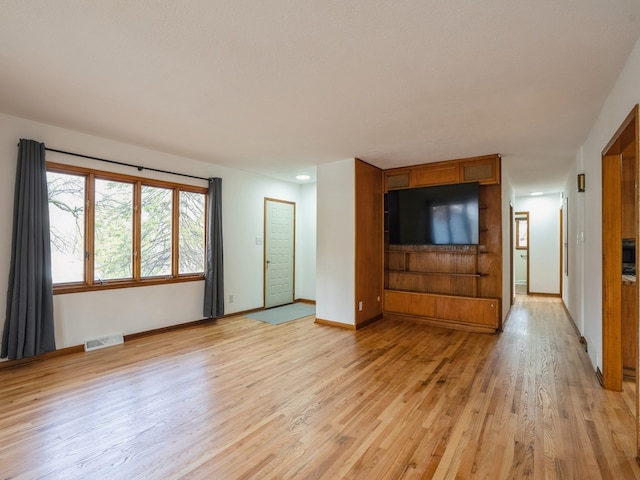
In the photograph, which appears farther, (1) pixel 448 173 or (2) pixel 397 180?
(2) pixel 397 180

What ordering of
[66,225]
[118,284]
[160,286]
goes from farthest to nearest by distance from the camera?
[160,286]
[118,284]
[66,225]

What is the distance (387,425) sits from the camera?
2.23m

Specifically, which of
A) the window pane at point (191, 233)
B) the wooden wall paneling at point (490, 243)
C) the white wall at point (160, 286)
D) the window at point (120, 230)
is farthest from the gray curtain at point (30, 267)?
the wooden wall paneling at point (490, 243)

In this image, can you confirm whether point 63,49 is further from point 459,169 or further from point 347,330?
point 459,169

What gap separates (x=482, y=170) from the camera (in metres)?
4.65

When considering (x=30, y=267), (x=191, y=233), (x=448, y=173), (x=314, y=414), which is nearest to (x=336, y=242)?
(x=448, y=173)

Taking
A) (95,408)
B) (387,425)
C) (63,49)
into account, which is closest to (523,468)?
(387,425)

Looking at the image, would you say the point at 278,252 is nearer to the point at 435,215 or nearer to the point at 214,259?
the point at 214,259

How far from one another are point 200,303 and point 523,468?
440 cm

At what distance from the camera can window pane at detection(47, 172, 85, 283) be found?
3.62m

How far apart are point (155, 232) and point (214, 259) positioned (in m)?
0.91

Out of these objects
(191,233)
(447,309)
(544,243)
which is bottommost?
(447,309)

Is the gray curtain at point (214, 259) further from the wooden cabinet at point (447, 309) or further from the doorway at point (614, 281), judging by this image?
the doorway at point (614, 281)

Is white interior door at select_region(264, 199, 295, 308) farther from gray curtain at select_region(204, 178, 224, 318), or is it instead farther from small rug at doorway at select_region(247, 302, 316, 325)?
gray curtain at select_region(204, 178, 224, 318)
